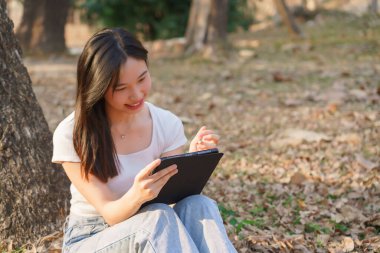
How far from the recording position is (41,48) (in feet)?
40.5

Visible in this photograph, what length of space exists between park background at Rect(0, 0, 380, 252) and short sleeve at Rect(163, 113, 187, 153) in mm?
760

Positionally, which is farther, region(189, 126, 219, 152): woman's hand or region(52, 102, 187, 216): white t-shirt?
region(189, 126, 219, 152): woman's hand

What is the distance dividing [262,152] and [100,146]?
9.59 ft

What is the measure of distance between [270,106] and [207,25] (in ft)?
14.4

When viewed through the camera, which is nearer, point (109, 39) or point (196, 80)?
point (109, 39)

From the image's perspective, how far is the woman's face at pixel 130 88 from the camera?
8.87 ft

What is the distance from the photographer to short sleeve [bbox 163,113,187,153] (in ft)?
10.1

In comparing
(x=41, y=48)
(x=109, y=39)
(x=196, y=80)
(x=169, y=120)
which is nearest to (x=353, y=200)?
(x=169, y=120)

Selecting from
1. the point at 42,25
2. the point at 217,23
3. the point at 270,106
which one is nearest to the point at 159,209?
the point at 270,106

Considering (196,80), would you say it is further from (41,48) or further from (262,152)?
(41,48)

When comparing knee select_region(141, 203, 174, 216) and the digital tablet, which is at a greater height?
the digital tablet

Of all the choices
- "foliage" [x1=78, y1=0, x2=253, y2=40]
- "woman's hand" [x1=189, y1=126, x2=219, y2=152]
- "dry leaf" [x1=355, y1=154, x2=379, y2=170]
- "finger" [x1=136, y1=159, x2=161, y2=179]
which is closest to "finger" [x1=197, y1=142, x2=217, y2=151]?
"woman's hand" [x1=189, y1=126, x2=219, y2=152]

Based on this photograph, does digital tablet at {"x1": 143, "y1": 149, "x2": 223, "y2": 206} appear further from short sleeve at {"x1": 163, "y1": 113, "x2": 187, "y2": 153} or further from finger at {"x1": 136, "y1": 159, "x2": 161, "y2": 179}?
short sleeve at {"x1": 163, "y1": 113, "x2": 187, "y2": 153}

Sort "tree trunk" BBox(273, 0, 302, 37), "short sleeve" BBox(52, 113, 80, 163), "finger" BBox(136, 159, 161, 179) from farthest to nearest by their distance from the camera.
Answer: "tree trunk" BBox(273, 0, 302, 37)
"short sleeve" BBox(52, 113, 80, 163)
"finger" BBox(136, 159, 161, 179)
